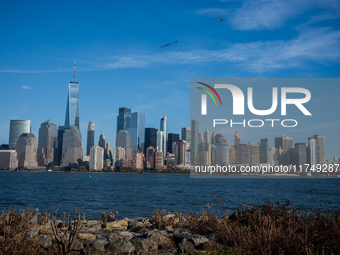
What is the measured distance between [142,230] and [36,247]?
4.71 m

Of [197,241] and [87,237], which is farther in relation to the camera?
[87,237]

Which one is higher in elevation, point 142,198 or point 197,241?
point 197,241

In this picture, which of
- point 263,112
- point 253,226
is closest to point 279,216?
point 253,226

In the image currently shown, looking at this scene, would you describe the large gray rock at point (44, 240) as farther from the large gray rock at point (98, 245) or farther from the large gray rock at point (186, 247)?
the large gray rock at point (186, 247)

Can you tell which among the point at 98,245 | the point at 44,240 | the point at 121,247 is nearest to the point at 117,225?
the point at 44,240

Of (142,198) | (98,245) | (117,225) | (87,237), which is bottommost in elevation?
(142,198)

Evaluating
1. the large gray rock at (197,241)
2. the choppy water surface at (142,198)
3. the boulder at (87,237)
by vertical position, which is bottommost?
the choppy water surface at (142,198)

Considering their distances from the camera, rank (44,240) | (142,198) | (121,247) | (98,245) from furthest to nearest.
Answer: (142,198), (44,240), (98,245), (121,247)

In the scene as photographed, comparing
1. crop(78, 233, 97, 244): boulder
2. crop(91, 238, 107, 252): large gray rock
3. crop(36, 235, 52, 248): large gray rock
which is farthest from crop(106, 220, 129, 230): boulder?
crop(91, 238, 107, 252): large gray rock

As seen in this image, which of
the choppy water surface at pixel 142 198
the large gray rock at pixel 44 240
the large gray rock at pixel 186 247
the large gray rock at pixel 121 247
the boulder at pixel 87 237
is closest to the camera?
the large gray rock at pixel 186 247

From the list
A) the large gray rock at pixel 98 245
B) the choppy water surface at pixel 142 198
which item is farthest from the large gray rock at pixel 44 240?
the choppy water surface at pixel 142 198

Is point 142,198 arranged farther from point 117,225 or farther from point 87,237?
point 87,237

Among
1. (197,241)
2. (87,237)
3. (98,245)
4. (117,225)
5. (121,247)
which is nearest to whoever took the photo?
(121,247)

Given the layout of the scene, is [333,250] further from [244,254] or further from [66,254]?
[66,254]
